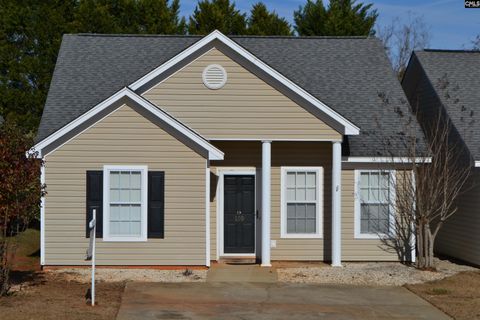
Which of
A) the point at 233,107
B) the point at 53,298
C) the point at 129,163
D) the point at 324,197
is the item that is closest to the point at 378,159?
the point at 324,197

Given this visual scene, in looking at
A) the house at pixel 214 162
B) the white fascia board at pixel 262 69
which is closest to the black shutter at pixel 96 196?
the house at pixel 214 162

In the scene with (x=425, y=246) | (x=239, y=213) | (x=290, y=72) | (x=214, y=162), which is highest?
(x=290, y=72)

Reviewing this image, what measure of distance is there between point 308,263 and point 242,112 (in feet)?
13.1

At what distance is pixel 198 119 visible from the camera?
678 inches

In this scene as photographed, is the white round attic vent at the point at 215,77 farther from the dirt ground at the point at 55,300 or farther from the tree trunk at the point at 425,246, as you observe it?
the tree trunk at the point at 425,246

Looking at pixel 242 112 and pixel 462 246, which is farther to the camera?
pixel 462 246

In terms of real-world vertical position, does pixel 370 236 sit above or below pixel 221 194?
below

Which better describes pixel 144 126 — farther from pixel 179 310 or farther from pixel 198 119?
pixel 179 310

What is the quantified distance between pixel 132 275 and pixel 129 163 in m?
2.47

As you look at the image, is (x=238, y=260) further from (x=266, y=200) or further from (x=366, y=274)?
(x=366, y=274)

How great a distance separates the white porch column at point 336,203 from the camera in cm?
1708

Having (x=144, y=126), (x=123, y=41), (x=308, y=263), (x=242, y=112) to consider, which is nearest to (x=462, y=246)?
(x=308, y=263)

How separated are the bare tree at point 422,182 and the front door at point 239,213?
329 centimetres

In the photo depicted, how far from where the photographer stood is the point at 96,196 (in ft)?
53.3
